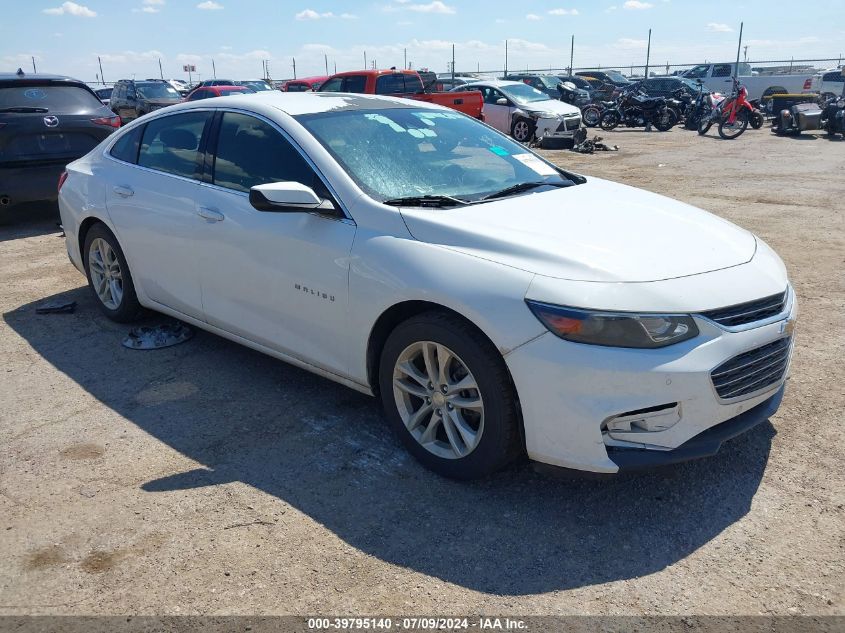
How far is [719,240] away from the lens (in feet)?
11.2

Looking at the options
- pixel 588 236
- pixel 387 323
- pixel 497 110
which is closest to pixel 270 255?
pixel 387 323

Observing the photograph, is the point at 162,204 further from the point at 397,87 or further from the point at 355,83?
the point at 397,87

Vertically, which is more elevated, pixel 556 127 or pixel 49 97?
pixel 49 97

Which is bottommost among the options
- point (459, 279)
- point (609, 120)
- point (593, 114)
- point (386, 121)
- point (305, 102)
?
point (609, 120)

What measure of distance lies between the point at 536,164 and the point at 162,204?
2.35m

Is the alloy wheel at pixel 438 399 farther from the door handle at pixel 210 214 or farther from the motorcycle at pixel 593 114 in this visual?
the motorcycle at pixel 593 114

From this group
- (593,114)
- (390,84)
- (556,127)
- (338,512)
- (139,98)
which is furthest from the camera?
(593,114)

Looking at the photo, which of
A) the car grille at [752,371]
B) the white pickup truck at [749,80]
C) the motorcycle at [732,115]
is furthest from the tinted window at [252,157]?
the white pickup truck at [749,80]

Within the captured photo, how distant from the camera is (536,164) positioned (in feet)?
14.4

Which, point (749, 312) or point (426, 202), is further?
point (426, 202)

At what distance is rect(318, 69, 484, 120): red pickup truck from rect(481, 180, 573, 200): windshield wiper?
42.9ft

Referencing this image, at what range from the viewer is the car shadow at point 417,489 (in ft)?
9.20

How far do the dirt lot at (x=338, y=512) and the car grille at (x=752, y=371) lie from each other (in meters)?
0.45

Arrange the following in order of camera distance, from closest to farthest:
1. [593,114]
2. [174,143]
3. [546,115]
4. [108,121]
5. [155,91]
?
[174,143] < [108,121] < [546,115] < [593,114] < [155,91]
